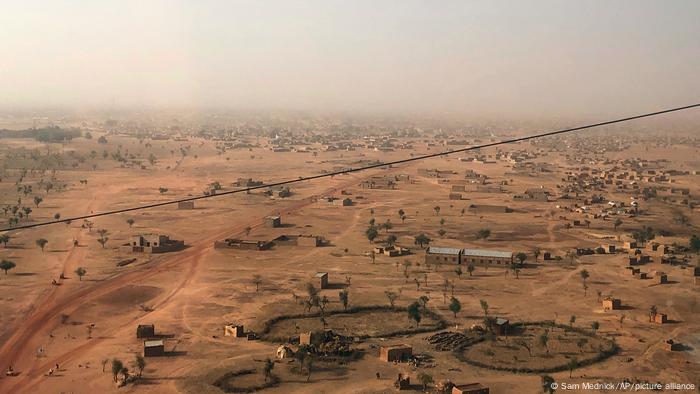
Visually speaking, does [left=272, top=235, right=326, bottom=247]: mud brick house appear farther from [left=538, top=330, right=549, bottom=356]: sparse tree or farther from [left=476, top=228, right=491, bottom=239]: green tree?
[left=538, top=330, right=549, bottom=356]: sparse tree

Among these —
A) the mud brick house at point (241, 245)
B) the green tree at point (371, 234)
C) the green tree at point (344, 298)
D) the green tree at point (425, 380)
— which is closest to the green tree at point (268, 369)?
the green tree at point (425, 380)

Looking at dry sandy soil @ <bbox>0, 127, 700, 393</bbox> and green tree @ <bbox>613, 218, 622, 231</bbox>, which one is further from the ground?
green tree @ <bbox>613, 218, 622, 231</bbox>

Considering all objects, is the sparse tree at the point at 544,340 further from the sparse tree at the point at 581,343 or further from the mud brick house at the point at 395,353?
the mud brick house at the point at 395,353

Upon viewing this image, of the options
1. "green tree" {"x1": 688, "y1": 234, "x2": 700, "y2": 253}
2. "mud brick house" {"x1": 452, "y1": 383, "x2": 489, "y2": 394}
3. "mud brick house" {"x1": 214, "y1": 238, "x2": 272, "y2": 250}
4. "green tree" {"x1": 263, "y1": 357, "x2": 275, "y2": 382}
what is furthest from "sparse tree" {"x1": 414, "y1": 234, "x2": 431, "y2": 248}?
"mud brick house" {"x1": 452, "y1": 383, "x2": 489, "y2": 394}

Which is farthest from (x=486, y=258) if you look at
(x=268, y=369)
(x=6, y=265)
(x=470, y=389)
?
(x=6, y=265)

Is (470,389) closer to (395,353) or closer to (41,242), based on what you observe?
(395,353)
